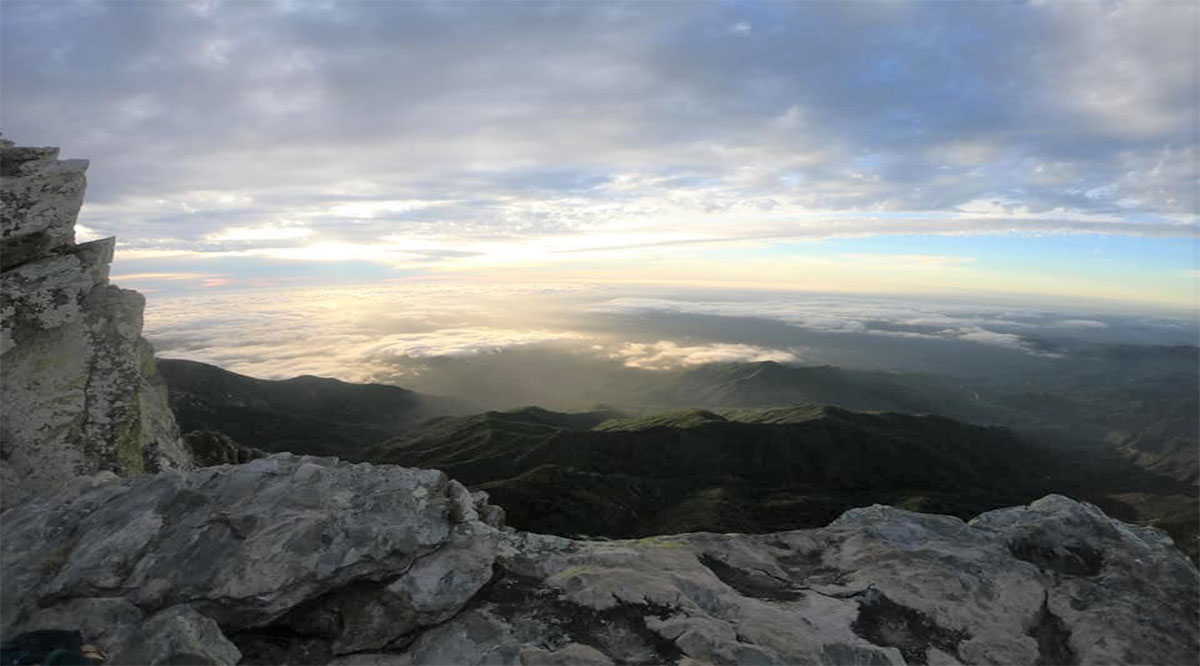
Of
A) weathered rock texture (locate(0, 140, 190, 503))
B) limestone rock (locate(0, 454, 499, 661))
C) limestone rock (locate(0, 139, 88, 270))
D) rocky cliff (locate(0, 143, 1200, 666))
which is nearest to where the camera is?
limestone rock (locate(0, 454, 499, 661))

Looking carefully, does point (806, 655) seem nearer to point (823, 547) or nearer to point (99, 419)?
point (823, 547)

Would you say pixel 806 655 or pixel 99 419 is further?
pixel 99 419

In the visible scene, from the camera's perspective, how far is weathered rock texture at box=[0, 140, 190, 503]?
2161 centimetres

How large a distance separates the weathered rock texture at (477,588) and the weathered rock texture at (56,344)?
745 cm

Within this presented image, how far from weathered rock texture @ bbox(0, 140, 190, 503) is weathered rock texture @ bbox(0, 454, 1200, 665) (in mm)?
7448

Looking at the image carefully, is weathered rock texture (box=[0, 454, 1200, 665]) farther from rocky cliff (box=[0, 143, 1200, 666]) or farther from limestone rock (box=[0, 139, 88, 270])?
limestone rock (box=[0, 139, 88, 270])

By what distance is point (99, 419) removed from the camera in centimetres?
2342

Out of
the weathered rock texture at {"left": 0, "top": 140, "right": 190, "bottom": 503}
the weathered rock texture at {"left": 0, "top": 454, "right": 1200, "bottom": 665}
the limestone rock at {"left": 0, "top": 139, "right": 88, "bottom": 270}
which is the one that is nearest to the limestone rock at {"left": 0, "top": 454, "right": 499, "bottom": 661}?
the weathered rock texture at {"left": 0, "top": 454, "right": 1200, "bottom": 665}

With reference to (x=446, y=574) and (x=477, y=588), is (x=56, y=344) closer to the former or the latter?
(x=446, y=574)

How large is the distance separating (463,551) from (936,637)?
13551mm

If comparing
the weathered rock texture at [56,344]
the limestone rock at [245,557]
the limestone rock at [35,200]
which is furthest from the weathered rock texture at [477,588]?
the limestone rock at [35,200]

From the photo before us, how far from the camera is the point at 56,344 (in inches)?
914

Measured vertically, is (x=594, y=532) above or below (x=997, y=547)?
below

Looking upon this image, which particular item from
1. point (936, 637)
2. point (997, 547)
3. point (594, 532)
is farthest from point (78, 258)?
point (594, 532)
